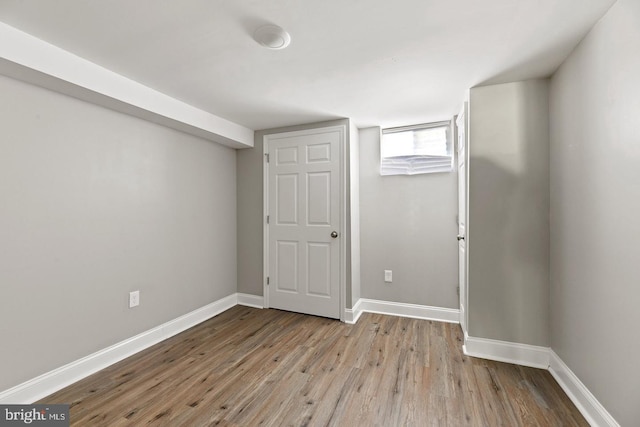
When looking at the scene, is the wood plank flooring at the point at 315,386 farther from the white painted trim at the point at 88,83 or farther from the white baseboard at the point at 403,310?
the white painted trim at the point at 88,83

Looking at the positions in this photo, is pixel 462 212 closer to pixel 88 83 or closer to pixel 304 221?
pixel 304 221

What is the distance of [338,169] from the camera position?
324 centimetres

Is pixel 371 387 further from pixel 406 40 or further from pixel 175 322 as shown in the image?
pixel 406 40

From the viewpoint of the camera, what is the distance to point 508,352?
2.29 metres

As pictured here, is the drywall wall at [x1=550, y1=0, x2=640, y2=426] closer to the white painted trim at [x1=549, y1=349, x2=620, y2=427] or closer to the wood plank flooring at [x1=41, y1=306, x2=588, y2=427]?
the white painted trim at [x1=549, y1=349, x2=620, y2=427]

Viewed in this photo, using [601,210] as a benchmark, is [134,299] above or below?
below

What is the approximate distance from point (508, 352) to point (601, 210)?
4.40 feet

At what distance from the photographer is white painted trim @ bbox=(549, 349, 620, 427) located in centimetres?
153

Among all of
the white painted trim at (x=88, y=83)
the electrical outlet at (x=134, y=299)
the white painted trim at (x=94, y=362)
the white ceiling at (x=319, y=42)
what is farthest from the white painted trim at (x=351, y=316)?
the white painted trim at (x=88, y=83)

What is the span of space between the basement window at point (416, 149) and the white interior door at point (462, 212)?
186 millimetres

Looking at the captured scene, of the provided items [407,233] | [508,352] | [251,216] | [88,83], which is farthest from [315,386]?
[88,83]

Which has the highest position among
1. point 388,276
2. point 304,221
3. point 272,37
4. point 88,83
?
point 272,37

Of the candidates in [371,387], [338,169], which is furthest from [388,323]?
[338,169]

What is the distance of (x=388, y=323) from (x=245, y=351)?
1.54 metres
